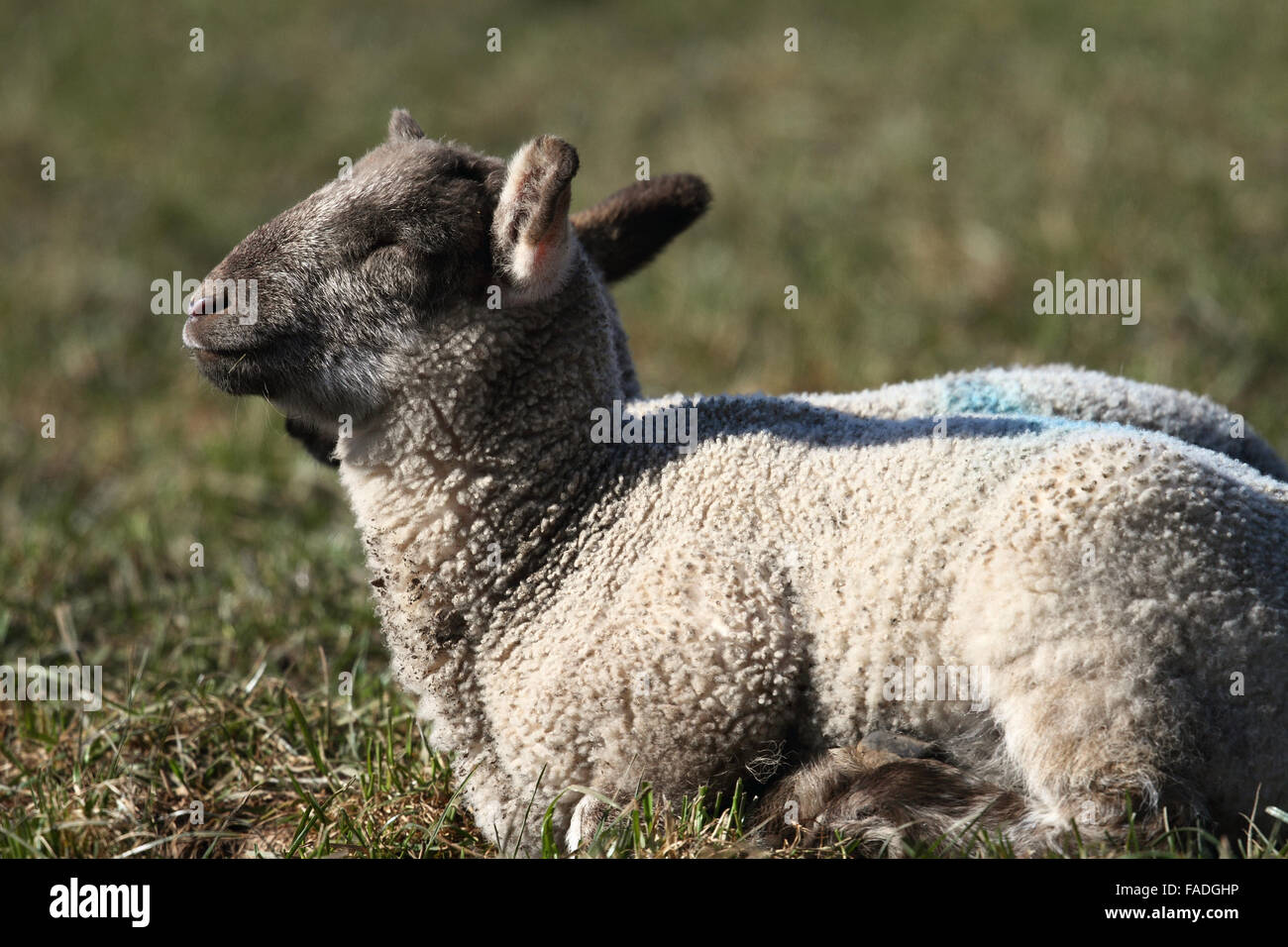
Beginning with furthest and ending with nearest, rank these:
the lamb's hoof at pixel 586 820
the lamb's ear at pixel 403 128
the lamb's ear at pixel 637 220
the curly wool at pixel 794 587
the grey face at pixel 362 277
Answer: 1. the lamb's ear at pixel 637 220
2. the lamb's ear at pixel 403 128
3. the grey face at pixel 362 277
4. the lamb's hoof at pixel 586 820
5. the curly wool at pixel 794 587

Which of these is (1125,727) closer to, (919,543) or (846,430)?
(919,543)

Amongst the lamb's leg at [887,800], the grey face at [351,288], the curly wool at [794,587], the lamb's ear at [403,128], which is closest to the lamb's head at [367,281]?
the grey face at [351,288]

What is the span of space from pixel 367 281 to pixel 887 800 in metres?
1.90

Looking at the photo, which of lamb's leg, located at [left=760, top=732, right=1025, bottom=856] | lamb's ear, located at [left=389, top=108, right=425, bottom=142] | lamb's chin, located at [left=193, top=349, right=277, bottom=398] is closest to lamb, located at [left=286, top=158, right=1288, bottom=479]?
lamb's chin, located at [left=193, top=349, right=277, bottom=398]

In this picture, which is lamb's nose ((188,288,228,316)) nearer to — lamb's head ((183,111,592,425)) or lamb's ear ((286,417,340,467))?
lamb's head ((183,111,592,425))

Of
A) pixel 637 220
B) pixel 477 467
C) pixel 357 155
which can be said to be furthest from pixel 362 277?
pixel 357 155

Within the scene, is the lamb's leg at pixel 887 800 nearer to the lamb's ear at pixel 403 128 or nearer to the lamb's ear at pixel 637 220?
the lamb's ear at pixel 637 220

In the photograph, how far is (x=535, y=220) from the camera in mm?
3656

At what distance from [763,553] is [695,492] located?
0.30 m

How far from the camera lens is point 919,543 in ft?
11.5

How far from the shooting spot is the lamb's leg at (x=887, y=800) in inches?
132

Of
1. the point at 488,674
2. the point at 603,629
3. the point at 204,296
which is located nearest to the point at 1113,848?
the point at 603,629

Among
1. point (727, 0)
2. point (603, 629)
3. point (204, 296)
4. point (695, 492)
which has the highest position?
point (727, 0)

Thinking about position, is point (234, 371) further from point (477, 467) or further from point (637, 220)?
point (637, 220)
